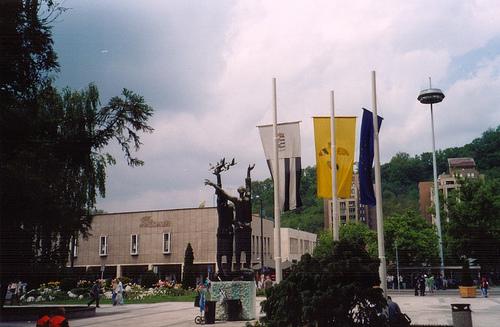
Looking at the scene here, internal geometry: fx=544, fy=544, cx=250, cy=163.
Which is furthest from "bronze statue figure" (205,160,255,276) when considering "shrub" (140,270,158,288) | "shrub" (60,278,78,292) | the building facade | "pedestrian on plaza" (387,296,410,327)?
the building facade

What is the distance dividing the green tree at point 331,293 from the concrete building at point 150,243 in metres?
50.5

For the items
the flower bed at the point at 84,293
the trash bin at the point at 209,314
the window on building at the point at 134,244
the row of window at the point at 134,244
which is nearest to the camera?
the trash bin at the point at 209,314

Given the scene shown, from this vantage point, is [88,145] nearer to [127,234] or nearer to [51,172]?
[51,172]

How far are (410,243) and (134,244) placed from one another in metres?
32.7

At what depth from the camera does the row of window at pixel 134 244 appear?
216 ft

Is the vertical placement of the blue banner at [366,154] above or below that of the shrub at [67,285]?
above

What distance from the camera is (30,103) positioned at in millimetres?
21281

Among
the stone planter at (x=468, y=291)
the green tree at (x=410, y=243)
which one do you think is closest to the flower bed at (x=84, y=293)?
the stone planter at (x=468, y=291)

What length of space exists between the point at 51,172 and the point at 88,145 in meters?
2.19

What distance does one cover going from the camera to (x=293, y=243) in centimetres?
9056

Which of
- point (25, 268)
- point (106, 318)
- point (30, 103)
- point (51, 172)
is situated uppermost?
point (30, 103)

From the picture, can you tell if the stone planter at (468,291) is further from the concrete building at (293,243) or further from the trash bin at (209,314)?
the concrete building at (293,243)

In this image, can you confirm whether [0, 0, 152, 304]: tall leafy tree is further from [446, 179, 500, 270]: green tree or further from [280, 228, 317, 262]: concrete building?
[280, 228, 317, 262]: concrete building

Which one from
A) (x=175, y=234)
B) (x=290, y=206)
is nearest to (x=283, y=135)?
(x=290, y=206)
